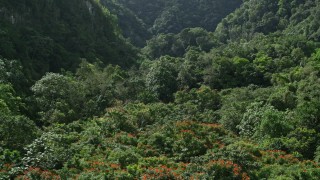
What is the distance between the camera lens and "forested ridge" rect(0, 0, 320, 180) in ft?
78.1

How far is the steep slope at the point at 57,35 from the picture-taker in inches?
2008

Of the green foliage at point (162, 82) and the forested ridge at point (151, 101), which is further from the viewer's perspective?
the green foliage at point (162, 82)

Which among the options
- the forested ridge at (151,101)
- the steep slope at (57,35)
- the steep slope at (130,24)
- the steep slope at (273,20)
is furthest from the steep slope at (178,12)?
the steep slope at (57,35)

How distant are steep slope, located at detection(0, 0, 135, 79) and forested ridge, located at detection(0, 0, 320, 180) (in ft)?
0.60

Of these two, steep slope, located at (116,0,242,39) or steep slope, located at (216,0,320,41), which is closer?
steep slope, located at (216,0,320,41)

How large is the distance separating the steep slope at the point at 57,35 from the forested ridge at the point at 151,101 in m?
0.18

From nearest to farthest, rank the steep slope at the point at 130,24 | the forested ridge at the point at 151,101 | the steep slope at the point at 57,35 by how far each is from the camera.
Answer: the forested ridge at the point at 151,101 < the steep slope at the point at 57,35 < the steep slope at the point at 130,24

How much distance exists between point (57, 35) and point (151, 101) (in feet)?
77.8

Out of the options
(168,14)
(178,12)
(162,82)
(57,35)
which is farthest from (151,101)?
(178,12)

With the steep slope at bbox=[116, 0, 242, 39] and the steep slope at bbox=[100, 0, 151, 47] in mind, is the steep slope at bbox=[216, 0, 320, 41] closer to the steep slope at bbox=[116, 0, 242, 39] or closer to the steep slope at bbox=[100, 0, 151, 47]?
the steep slope at bbox=[116, 0, 242, 39]

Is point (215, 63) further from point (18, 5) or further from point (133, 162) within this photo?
point (133, 162)

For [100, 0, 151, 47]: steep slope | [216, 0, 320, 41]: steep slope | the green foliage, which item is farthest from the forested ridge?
[100, 0, 151, 47]: steep slope

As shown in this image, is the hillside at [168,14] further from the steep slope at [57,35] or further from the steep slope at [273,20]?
the steep slope at [57,35]

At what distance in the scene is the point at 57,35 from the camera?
6256cm
